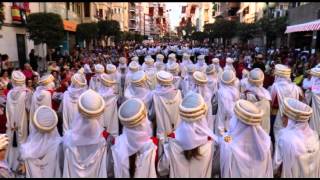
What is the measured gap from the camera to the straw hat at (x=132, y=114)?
426cm

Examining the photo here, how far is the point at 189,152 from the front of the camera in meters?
4.27

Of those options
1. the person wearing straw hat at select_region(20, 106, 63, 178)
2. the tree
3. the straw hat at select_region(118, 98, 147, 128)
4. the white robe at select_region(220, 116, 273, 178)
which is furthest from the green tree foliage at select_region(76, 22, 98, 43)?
the white robe at select_region(220, 116, 273, 178)

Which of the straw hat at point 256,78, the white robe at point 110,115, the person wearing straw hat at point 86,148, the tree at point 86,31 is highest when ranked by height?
the tree at point 86,31

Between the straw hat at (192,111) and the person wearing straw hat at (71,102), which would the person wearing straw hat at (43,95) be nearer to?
the person wearing straw hat at (71,102)

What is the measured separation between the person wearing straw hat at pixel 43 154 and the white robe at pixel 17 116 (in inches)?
129

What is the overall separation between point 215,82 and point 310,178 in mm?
6752

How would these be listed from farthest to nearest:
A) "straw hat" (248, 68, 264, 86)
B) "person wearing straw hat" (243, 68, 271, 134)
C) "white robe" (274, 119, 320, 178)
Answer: "straw hat" (248, 68, 264, 86) < "person wearing straw hat" (243, 68, 271, 134) < "white robe" (274, 119, 320, 178)

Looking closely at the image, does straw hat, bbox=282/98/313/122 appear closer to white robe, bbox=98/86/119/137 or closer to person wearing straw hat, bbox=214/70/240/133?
person wearing straw hat, bbox=214/70/240/133

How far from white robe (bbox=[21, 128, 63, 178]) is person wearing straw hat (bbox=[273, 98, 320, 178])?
2.51 m

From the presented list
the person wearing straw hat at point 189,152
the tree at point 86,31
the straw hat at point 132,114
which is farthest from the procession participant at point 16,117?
the tree at point 86,31

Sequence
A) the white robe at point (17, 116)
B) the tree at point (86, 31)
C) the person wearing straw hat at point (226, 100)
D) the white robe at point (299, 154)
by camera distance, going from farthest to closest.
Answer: the tree at point (86, 31) < the person wearing straw hat at point (226, 100) < the white robe at point (17, 116) < the white robe at point (299, 154)

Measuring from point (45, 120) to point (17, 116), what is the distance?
3.47 m

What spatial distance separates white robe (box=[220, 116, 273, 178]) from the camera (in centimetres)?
423

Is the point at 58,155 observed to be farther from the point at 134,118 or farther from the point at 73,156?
the point at 134,118
